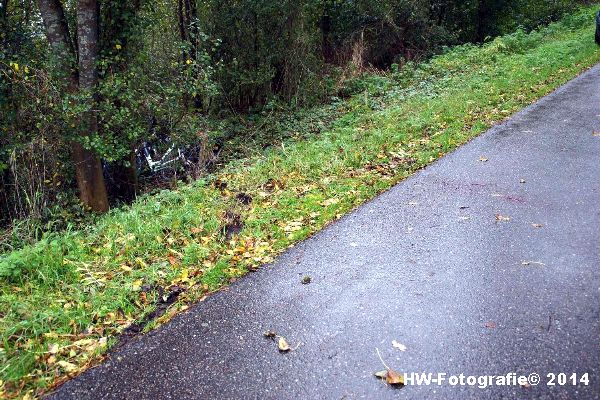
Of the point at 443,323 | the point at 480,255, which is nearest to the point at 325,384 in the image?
the point at 443,323

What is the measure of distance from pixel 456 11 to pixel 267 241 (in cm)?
1740

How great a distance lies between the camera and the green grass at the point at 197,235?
339cm

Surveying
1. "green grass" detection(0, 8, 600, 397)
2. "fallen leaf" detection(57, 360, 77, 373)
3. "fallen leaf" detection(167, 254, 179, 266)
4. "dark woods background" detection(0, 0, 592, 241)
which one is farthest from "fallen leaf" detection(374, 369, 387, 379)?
"dark woods background" detection(0, 0, 592, 241)

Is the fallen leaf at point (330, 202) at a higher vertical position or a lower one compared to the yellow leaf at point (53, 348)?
higher

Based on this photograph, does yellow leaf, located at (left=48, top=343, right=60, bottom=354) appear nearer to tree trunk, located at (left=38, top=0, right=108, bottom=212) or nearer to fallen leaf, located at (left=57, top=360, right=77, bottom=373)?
fallen leaf, located at (left=57, top=360, right=77, bottom=373)

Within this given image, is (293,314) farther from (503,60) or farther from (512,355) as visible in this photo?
(503,60)

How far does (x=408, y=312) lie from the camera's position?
135 inches

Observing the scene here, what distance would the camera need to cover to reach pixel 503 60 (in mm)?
12562

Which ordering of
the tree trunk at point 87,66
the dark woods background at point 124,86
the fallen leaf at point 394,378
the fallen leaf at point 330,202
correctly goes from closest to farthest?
the fallen leaf at point 394,378, the fallen leaf at point 330,202, the dark woods background at point 124,86, the tree trunk at point 87,66

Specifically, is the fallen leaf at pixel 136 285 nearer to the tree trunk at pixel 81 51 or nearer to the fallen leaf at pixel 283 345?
the fallen leaf at pixel 283 345

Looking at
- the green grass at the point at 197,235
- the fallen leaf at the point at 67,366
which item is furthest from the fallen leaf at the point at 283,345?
the fallen leaf at the point at 67,366

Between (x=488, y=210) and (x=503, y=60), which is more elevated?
(x=503, y=60)

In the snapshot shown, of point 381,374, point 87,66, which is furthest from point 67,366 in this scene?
point 87,66

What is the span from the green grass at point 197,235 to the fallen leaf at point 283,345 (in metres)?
0.93
